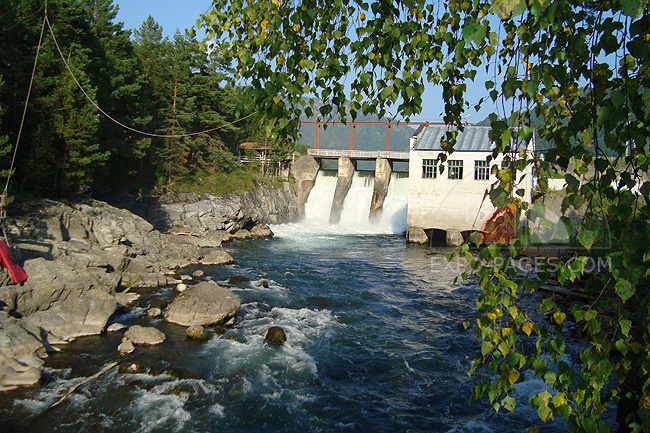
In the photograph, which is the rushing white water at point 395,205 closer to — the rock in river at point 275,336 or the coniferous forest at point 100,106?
the coniferous forest at point 100,106

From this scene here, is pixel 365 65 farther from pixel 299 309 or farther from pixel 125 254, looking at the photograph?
pixel 125 254

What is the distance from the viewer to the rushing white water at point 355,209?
135 feet

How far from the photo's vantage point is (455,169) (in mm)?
29969

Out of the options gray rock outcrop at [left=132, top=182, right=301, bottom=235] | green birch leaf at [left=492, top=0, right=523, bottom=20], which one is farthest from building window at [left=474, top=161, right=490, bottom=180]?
green birch leaf at [left=492, top=0, right=523, bottom=20]

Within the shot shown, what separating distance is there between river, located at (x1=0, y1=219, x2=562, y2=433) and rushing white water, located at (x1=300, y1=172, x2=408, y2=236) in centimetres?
2110

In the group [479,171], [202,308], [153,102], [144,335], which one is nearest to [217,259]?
[202,308]

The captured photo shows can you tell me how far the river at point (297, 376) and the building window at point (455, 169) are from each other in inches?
470

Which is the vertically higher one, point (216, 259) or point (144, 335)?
point (216, 259)

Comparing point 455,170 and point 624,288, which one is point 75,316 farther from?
point 455,170

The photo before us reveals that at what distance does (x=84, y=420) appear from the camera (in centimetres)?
962

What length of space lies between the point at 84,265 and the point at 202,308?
6.07m

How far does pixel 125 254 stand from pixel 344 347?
13.3 metres

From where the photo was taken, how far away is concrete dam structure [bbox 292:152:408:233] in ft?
140

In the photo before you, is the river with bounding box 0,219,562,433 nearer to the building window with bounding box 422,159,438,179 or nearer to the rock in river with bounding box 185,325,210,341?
the rock in river with bounding box 185,325,210,341
